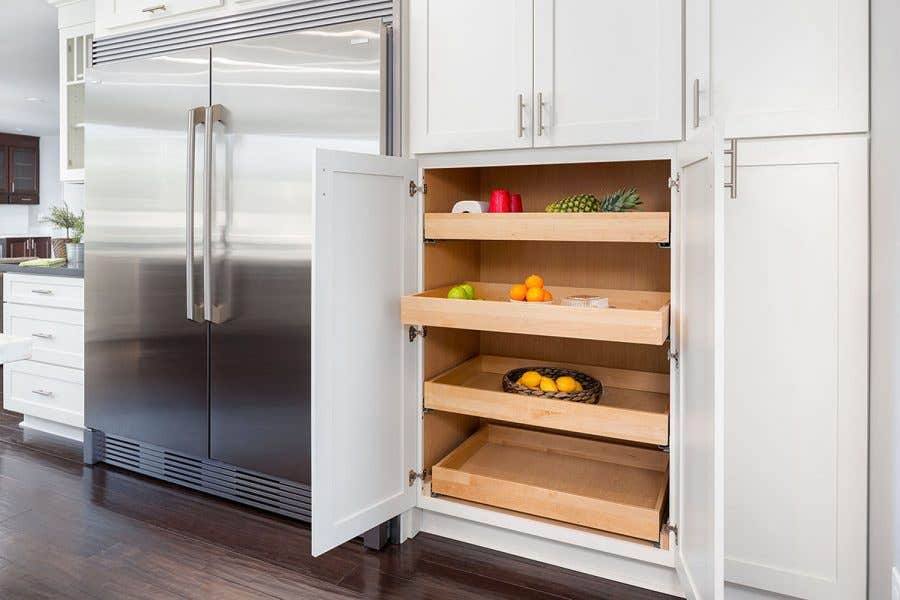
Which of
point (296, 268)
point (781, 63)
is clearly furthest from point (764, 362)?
point (296, 268)

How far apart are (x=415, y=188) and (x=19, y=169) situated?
9.14 metres

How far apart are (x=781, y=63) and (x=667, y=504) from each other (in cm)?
143

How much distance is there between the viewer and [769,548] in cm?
178

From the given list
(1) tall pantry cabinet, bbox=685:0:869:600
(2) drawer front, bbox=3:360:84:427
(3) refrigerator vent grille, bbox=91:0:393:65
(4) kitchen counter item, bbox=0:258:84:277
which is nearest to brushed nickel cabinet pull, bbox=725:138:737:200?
(1) tall pantry cabinet, bbox=685:0:869:600

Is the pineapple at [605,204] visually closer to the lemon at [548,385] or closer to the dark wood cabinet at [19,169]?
the lemon at [548,385]

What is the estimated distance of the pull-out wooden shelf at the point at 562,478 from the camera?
2.01 meters

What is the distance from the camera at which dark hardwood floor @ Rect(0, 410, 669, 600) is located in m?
1.96

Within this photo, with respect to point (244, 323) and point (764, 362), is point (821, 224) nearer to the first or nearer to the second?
point (764, 362)

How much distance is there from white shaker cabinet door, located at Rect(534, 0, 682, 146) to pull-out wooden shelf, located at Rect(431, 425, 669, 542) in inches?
45.9

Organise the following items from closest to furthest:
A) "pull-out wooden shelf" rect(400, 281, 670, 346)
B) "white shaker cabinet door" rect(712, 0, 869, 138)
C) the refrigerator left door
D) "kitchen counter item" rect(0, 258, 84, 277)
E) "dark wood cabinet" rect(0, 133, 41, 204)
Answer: "white shaker cabinet door" rect(712, 0, 869, 138) < "pull-out wooden shelf" rect(400, 281, 670, 346) < the refrigerator left door < "kitchen counter item" rect(0, 258, 84, 277) < "dark wood cabinet" rect(0, 133, 41, 204)

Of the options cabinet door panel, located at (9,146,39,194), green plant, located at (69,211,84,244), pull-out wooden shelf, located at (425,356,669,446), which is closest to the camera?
pull-out wooden shelf, located at (425,356,669,446)

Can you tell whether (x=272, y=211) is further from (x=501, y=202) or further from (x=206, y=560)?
(x=206, y=560)

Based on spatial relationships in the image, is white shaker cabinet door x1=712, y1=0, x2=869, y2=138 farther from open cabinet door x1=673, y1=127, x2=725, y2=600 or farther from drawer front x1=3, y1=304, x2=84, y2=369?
drawer front x1=3, y1=304, x2=84, y2=369

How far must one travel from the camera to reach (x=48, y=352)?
3273 mm
